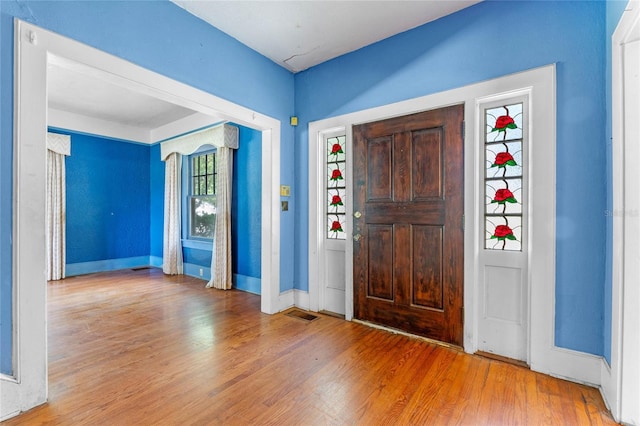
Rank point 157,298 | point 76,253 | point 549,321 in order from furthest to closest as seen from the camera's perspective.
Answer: point 76,253 < point 157,298 < point 549,321

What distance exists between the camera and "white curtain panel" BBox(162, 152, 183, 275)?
555 centimetres

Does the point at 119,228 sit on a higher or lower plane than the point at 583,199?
lower

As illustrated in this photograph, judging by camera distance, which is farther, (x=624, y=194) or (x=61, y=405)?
(x=61, y=405)

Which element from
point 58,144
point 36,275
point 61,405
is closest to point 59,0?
point 36,275

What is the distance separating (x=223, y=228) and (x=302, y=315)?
79.7 inches

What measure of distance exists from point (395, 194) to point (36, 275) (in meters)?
2.70

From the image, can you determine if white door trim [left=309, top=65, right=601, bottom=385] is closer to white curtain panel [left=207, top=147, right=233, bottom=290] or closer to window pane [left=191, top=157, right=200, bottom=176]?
white curtain panel [left=207, top=147, right=233, bottom=290]

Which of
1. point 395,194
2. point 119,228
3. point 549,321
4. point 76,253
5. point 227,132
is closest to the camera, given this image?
point 549,321

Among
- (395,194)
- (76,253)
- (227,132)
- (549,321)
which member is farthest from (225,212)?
(549,321)

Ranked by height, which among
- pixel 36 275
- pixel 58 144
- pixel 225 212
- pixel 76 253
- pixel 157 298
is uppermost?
pixel 58 144

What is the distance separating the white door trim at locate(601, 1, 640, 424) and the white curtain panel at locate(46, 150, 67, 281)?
705 cm

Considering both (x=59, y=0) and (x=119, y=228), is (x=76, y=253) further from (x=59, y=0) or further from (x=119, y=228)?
(x=59, y=0)

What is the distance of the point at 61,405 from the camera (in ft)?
5.86

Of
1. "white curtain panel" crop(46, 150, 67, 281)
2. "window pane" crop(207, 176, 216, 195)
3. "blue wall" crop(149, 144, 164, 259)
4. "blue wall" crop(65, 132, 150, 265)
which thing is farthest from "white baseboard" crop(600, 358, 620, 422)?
"blue wall" crop(65, 132, 150, 265)
